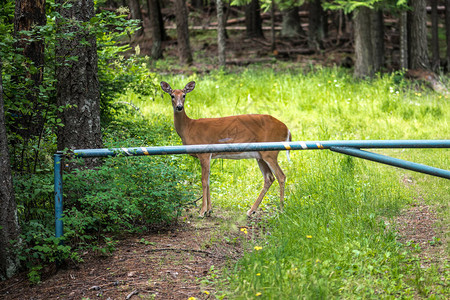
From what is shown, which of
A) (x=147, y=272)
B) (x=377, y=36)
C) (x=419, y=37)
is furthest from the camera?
(x=377, y=36)

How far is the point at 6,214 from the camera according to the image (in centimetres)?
458

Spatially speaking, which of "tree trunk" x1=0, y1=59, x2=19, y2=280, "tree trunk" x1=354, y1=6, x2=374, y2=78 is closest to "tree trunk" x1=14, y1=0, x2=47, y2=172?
"tree trunk" x1=0, y1=59, x2=19, y2=280

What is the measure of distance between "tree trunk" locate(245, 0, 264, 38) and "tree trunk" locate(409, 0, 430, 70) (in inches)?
340

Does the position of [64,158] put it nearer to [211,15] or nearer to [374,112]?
[374,112]

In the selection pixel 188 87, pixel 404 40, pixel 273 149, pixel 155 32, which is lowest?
pixel 273 149

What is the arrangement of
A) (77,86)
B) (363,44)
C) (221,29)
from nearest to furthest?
1. (77,86)
2. (363,44)
3. (221,29)

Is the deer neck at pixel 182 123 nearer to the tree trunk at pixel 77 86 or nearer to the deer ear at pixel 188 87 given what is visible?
the deer ear at pixel 188 87

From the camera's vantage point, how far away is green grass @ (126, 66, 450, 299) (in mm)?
4117

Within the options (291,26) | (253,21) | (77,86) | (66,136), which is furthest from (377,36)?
(66,136)

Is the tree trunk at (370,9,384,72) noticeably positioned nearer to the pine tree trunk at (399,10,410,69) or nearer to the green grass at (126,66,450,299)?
the pine tree trunk at (399,10,410,69)

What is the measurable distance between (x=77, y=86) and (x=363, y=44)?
10.8 metres

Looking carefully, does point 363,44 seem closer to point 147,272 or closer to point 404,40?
point 404,40

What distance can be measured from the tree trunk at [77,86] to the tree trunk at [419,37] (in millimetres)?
11734

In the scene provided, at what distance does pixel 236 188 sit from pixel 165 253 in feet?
8.75
